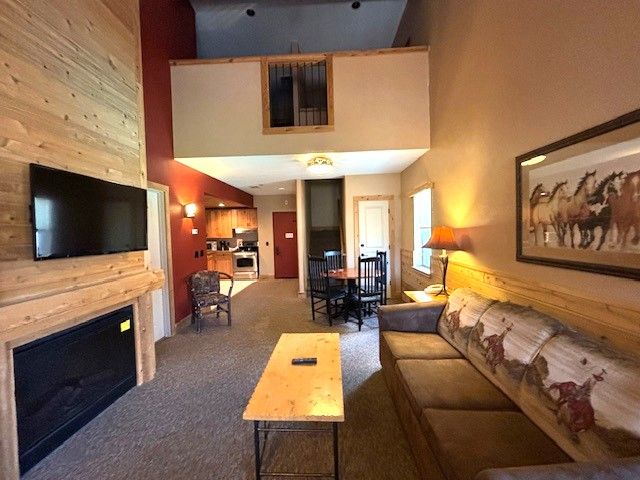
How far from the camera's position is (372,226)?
5875mm

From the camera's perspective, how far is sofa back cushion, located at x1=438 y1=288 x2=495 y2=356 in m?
2.13

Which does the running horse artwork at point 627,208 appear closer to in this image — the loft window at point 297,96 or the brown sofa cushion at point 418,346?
the brown sofa cushion at point 418,346

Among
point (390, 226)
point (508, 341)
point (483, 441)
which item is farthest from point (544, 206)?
point (390, 226)

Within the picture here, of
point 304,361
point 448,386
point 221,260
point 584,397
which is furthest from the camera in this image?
point 221,260

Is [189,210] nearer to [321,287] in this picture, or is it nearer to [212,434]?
[321,287]

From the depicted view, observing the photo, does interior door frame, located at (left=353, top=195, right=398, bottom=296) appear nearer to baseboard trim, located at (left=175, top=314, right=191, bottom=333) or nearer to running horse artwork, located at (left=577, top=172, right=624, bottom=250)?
baseboard trim, located at (left=175, top=314, right=191, bottom=333)

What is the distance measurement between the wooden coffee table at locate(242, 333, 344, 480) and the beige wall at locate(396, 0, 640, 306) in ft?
4.88

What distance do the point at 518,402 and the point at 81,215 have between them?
2.96m

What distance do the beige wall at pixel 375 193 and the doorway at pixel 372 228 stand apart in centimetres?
8

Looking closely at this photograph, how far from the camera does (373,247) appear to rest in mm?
5895

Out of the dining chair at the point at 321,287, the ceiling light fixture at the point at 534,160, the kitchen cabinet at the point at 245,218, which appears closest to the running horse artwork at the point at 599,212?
the ceiling light fixture at the point at 534,160

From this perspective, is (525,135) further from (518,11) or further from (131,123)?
(131,123)

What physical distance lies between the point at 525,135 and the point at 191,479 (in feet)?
9.90

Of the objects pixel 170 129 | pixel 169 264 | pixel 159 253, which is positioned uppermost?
pixel 170 129
